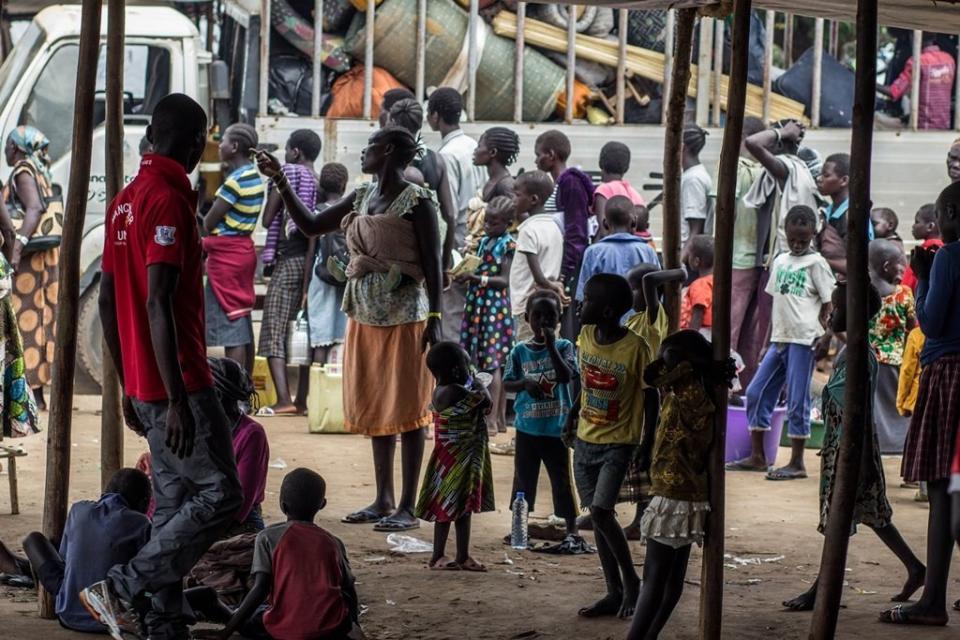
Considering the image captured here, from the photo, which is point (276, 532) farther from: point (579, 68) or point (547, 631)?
point (579, 68)

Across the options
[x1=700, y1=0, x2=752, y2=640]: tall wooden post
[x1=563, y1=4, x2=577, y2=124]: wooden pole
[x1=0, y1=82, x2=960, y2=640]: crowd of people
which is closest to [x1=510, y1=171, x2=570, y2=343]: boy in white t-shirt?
[x1=0, y1=82, x2=960, y2=640]: crowd of people

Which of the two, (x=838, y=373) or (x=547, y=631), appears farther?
(x=838, y=373)

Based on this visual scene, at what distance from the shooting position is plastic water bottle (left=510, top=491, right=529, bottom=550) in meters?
7.32

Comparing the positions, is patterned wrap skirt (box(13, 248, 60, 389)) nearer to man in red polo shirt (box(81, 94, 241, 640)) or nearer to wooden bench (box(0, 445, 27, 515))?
wooden bench (box(0, 445, 27, 515))

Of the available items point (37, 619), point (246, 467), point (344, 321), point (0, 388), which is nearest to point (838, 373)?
point (246, 467)

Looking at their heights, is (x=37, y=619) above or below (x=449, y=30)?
below

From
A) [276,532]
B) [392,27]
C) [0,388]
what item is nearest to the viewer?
[276,532]

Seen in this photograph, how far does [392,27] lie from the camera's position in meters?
11.9

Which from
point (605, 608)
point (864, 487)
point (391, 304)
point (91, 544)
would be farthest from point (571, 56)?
point (91, 544)

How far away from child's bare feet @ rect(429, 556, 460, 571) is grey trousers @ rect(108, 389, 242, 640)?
178 cm

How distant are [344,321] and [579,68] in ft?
9.04

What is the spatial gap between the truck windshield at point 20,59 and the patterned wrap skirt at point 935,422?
7855 millimetres

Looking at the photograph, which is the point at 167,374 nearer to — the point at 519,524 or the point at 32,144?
the point at 519,524

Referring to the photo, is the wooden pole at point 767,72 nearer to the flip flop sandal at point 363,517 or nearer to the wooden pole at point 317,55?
the wooden pole at point 317,55
